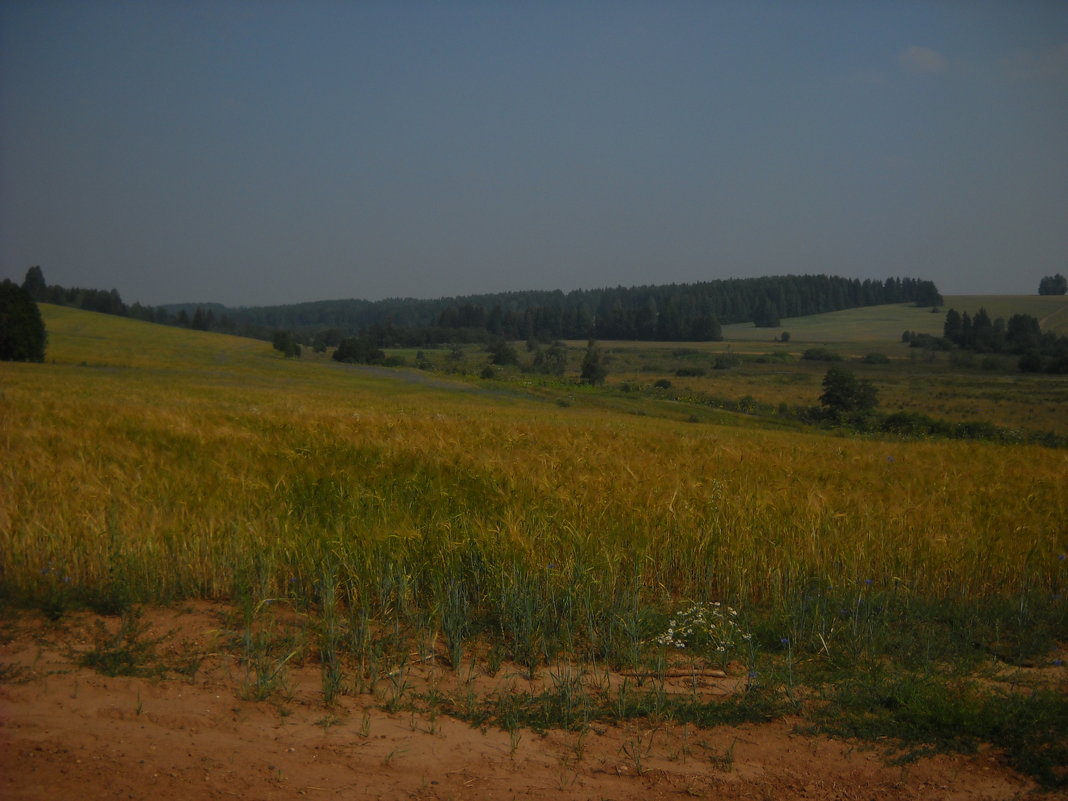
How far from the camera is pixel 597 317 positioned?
496 ft

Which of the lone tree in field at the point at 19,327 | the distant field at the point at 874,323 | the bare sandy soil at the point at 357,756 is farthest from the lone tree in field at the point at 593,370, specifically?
the bare sandy soil at the point at 357,756

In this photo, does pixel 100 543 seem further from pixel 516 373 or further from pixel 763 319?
pixel 763 319

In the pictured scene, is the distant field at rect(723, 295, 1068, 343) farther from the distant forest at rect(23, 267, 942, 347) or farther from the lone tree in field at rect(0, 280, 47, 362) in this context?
the lone tree in field at rect(0, 280, 47, 362)

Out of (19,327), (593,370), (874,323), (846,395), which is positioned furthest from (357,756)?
(874,323)

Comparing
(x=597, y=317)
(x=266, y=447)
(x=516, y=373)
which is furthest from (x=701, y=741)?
(x=597, y=317)

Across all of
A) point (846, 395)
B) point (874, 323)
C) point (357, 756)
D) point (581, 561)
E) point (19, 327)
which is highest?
point (874, 323)

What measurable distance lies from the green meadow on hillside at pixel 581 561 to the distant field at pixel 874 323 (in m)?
86.2

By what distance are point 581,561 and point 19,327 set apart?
51333 mm

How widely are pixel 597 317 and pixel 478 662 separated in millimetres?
148318

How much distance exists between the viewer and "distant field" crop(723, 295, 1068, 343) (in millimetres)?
102138

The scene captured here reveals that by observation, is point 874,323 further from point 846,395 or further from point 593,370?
point 846,395

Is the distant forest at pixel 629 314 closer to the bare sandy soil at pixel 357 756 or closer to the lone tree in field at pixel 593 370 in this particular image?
the lone tree in field at pixel 593 370

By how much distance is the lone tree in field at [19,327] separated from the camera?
45531mm

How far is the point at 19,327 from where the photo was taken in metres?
45.8
